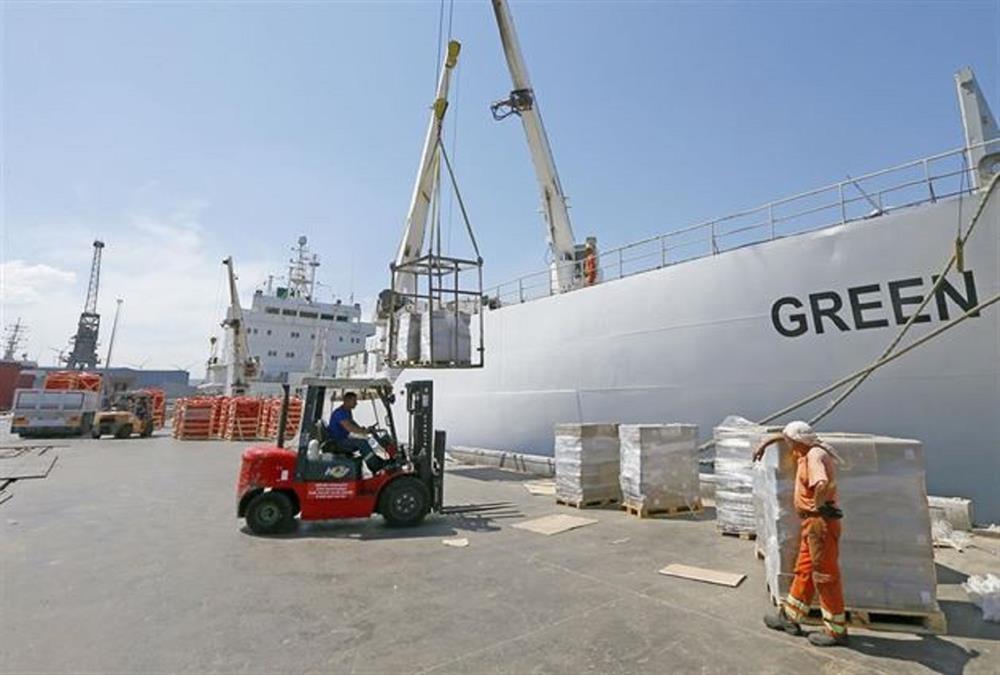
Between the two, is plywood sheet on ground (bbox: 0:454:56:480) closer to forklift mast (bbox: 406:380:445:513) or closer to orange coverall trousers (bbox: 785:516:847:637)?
forklift mast (bbox: 406:380:445:513)

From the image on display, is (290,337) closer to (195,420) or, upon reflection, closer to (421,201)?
(195,420)

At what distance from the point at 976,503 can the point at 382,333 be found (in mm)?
16097

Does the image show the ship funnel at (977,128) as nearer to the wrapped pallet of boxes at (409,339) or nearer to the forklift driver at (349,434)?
the forklift driver at (349,434)

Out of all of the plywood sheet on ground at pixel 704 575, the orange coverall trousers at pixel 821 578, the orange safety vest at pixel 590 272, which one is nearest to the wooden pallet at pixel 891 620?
the orange coverall trousers at pixel 821 578

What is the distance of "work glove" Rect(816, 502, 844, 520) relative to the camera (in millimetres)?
3447

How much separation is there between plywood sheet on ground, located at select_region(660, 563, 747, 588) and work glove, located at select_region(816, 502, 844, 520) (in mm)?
1472

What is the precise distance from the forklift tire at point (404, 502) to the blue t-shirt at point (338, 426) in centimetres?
95

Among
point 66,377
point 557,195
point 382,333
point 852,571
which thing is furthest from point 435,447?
point 66,377

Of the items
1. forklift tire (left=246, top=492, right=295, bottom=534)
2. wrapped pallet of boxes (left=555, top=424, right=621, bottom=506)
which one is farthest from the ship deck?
wrapped pallet of boxes (left=555, top=424, right=621, bottom=506)

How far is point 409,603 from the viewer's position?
4207 millimetres

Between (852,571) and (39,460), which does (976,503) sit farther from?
(39,460)

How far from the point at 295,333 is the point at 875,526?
125 feet

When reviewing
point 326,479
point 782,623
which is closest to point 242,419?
point 326,479

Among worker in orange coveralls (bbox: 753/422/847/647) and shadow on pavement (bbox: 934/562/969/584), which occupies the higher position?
worker in orange coveralls (bbox: 753/422/847/647)
